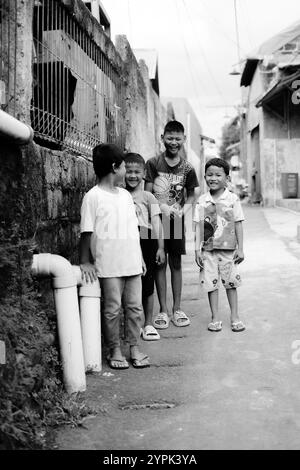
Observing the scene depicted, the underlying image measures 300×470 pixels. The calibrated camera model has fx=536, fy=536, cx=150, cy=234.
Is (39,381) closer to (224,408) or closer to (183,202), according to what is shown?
(224,408)

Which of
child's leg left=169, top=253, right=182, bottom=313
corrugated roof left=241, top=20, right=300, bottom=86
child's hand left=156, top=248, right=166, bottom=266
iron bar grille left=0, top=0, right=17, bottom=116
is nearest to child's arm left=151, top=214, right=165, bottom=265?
child's hand left=156, top=248, right=166, bottom=266

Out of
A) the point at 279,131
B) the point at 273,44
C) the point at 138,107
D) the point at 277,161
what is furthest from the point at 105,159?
the point at 273,44

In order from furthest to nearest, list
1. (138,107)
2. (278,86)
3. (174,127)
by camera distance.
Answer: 1. (278,86)
2. (138,107)
3. (174,127)

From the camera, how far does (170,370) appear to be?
3625 millimetres

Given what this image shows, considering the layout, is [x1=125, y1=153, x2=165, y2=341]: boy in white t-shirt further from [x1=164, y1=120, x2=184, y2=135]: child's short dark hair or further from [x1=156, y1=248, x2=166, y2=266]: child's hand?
[x1=164, y1=120, x2=184, y2=135]: child's short dark hair

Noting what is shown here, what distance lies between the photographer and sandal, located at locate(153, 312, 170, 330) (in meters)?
4.58

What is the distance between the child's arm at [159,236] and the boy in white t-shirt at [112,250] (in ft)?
1.65

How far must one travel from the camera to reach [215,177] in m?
4.47

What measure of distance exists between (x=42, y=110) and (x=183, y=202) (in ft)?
4.89

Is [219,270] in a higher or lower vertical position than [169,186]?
lower

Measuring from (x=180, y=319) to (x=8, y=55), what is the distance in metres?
2.55

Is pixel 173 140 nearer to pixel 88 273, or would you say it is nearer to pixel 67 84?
pixel 67 84
